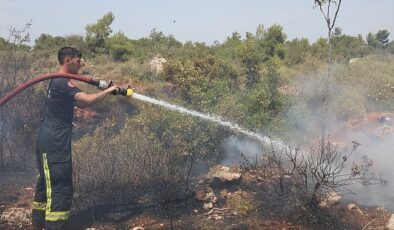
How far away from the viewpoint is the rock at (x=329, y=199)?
17.1ft

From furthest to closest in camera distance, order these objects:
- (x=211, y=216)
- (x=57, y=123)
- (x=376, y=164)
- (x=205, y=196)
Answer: (x=376, y=164), (x=205, y=196), (x=211, y=216), (x=57, y=123)

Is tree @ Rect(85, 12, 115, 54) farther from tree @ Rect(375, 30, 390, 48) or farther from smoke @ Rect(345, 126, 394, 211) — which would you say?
tree @ Rect(375, 30, 390, 48)

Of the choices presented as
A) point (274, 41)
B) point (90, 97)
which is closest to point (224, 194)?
point (90, 97)

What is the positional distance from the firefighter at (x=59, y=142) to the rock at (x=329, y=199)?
10.0ft

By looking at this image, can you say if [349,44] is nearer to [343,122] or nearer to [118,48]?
[118,48]

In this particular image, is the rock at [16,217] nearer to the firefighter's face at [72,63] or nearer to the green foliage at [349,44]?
the firefighter's face at [72,63]

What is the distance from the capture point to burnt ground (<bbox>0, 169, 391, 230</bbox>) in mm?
5012

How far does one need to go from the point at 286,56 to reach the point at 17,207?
18.2 metres

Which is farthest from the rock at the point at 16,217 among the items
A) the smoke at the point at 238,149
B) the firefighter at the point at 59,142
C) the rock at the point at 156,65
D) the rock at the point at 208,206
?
the rock at the point at 156,65

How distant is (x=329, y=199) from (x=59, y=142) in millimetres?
3646

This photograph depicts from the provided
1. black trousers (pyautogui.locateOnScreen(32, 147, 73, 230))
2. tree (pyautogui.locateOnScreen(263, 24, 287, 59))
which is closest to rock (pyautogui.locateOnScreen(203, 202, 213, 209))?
Result: black trousers (pyautogui.locateOnScreen(32, 147, 73, 230))

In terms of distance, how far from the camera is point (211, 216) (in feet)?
17.7

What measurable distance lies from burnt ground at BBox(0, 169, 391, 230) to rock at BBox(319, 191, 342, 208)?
0.22ft

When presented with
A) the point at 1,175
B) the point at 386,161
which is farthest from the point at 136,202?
the point at 386,161
